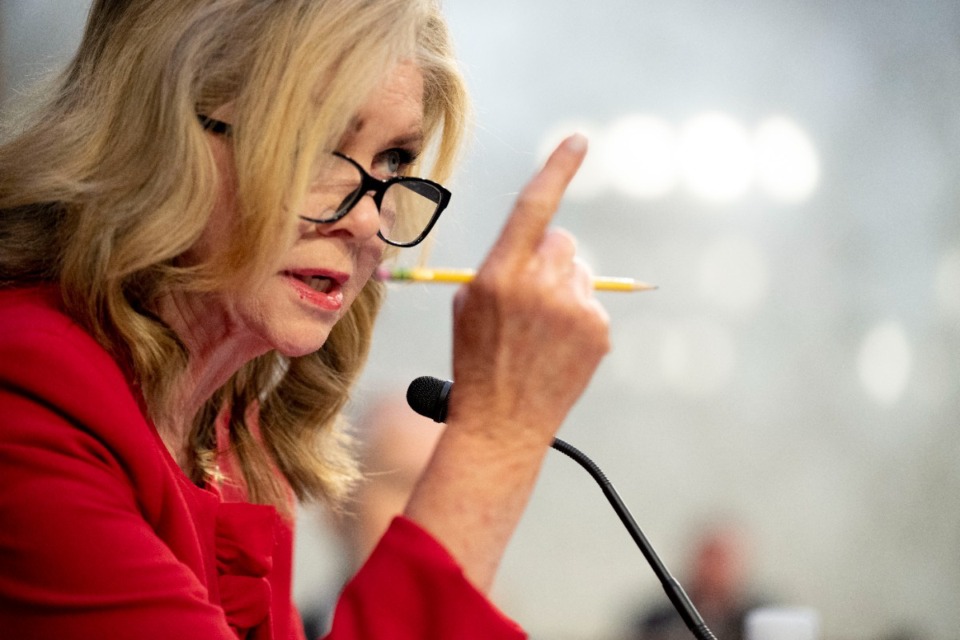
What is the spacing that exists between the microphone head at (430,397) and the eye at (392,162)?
8.2 inches

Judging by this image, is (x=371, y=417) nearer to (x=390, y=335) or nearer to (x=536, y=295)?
(x=390, y=335)

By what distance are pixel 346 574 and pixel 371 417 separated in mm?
391

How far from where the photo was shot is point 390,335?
326 cm

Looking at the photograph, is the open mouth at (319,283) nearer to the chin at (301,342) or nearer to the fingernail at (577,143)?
the chin at (301,342)

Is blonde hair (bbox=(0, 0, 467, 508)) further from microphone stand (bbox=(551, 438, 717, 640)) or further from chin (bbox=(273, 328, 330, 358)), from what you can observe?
microphone stand (bbox=(551, 438, 717, 640))

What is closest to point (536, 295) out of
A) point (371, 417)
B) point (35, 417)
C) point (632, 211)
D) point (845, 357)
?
point (35, 417)

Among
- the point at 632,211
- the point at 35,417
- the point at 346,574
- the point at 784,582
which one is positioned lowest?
the point at 784,582

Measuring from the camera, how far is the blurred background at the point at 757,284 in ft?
11.6

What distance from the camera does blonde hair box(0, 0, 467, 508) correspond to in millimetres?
957

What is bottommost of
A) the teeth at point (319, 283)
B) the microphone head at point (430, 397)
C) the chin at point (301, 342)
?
the microphone head at point (430, 397)

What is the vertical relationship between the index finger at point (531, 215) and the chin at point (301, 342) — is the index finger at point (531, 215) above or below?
above

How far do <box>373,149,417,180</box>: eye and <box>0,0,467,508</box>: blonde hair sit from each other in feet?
0.26

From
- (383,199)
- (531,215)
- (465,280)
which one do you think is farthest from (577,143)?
(383,199)

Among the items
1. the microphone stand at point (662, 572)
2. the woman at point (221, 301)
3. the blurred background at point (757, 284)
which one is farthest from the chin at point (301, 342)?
the blurred background at point (757, 284)
